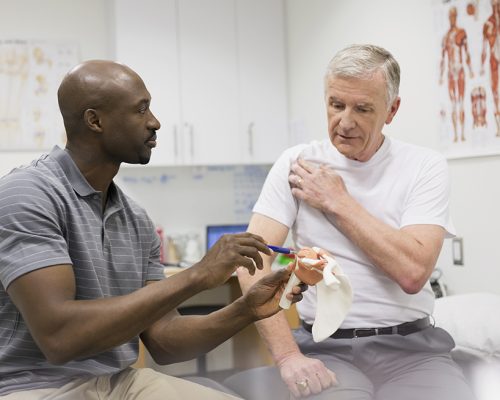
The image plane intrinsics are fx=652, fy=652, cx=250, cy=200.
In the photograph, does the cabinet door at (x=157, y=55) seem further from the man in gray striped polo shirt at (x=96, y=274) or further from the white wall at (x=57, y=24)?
the man in gray striped polo shirt at (x=96, y=274)

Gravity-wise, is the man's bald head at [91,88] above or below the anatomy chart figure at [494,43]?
below

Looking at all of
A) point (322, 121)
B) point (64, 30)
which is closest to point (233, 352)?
point (322, 121)

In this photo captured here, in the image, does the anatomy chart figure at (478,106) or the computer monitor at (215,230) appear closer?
the anatomy chart figure at (478,106)

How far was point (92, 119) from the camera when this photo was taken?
51.9 inches

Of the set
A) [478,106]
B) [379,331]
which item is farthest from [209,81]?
[379,331]

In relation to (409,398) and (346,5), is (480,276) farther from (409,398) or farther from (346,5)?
(346,5)

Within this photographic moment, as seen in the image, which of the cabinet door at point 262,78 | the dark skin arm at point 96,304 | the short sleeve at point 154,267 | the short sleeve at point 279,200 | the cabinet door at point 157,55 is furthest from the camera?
the cabinet door at point 262,78

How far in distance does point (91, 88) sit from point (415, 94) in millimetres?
1626

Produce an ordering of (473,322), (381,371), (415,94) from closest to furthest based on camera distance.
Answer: (381,371) < (473,322) < (415,94)

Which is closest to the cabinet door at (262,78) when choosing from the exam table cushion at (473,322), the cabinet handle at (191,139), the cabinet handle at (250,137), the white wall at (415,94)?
the cabinet handle at (250,137)

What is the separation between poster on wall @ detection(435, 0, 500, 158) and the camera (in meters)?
2.21

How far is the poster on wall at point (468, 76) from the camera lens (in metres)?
2.21

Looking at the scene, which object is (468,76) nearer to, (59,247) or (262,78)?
(262,78)

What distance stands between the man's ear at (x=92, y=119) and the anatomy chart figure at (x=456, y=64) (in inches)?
58.1
